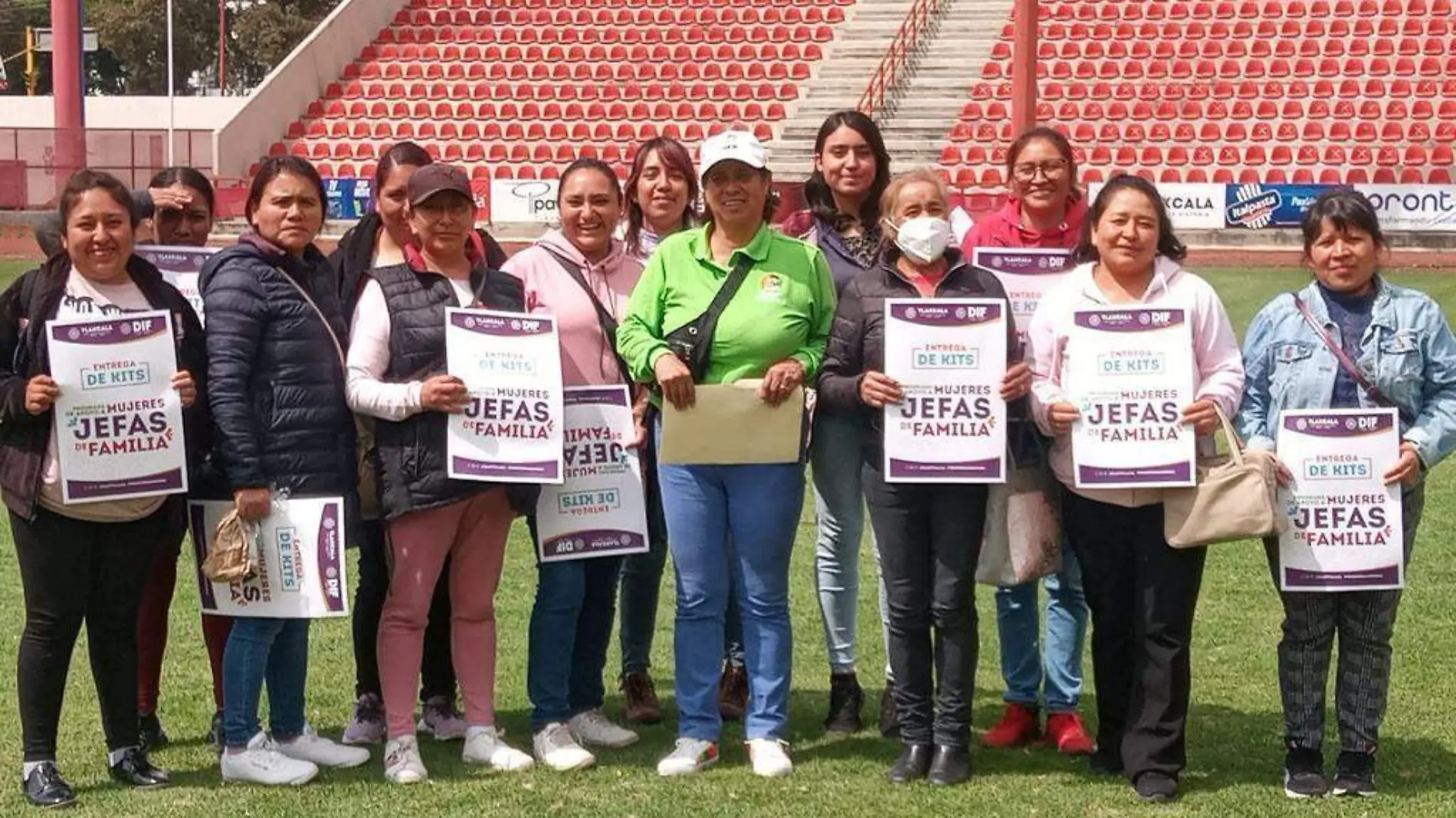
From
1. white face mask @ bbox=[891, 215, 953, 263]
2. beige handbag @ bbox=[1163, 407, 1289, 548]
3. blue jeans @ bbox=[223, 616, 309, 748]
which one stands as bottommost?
blue jeans @ bbox=[223, 616, 309, 748]

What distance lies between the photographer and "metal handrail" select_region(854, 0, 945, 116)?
27188 millimetres

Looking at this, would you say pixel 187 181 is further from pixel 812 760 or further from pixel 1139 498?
pixel 1139 498

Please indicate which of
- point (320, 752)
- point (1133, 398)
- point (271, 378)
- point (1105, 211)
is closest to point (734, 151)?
point (1105, 211)

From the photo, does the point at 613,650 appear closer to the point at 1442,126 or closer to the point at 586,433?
the point at 586,433

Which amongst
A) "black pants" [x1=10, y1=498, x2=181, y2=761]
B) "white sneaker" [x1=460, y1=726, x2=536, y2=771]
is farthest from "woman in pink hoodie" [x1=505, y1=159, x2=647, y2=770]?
"black pants" [x1=10, y1=498, x2=181, y2=761]

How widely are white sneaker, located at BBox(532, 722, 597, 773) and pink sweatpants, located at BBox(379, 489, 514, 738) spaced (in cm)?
17

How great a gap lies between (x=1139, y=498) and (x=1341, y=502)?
0.57 metres

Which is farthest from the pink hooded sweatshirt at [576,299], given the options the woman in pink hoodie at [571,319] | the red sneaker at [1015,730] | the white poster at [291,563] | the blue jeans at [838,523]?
the red sneaker at [1015,730]

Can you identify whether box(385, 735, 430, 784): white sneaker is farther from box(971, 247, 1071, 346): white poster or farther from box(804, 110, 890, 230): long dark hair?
box(971, 247, 1071, 346): white poster

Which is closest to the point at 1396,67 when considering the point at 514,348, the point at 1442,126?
the point at 1442,126

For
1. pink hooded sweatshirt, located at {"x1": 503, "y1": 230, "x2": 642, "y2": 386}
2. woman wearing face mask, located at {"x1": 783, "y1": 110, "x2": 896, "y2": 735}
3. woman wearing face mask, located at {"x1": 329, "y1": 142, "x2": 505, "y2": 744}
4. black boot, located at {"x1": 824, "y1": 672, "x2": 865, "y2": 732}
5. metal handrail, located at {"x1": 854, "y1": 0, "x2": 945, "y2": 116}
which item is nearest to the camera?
woman wearing face mask, located at {"x1": 329, "y1": 142, "x2": 505, "y2": 744}

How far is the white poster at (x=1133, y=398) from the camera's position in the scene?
5.25 meters

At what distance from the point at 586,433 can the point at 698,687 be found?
88 cm

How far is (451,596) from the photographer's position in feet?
18.9
